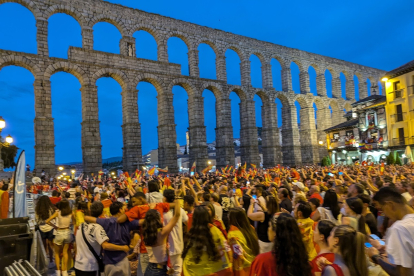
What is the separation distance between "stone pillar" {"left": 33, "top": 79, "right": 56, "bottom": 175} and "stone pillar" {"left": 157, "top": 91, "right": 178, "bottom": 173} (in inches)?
423

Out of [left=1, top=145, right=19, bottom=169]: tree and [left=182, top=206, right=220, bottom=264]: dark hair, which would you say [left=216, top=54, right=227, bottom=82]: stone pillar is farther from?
[left=182, top=206, right=220, bottom=264]: dark hair

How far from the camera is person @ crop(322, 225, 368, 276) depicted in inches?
101

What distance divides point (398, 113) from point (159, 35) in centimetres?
2870

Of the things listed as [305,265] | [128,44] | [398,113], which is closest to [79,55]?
[128,44]

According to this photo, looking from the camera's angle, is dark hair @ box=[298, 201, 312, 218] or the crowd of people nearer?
the crowd of people

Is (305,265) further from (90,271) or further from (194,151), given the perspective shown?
(194,151)

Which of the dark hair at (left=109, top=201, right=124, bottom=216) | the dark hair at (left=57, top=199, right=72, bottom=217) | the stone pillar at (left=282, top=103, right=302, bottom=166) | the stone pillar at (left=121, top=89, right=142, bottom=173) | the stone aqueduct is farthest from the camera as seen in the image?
the stone pillar at (left=282, top=103, right=302, bottom=166)

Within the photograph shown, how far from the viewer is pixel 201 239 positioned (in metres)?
3.80

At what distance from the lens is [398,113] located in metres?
33.3

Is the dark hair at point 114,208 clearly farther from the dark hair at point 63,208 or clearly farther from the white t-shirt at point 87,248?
the dark hair at point 63,208

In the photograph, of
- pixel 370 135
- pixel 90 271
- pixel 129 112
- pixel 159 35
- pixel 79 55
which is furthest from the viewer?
pixel 370 135

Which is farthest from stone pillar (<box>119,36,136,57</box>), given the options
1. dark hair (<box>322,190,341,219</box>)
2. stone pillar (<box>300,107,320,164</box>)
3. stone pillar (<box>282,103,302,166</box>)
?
dark hair (<box>322,190,341,219</box>)

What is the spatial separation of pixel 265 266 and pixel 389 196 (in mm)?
1835

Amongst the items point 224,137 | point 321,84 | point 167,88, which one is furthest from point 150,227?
point 321,84
